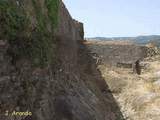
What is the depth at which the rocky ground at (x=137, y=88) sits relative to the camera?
54.9 feet

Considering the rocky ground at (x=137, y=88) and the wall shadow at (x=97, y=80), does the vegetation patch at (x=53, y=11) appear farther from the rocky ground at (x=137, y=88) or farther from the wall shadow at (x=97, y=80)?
the rocky ground at (x=137, y=88)

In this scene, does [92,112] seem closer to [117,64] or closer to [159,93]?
[159,93]

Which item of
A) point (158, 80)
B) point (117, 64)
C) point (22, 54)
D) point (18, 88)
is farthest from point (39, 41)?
point (117, 64)

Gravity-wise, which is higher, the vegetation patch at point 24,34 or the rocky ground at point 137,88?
the vegetation patch at point 24,34

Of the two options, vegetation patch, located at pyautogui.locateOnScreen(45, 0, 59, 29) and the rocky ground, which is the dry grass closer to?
the rocky ground

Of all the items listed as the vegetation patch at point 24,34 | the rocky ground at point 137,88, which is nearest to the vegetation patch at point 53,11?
the vegetation patch at point 24,34

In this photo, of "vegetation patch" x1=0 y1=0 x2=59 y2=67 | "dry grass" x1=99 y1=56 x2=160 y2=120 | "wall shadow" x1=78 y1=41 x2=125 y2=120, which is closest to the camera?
→ "vegetation patch" x1=0 y1=0 x2=59 y2=67

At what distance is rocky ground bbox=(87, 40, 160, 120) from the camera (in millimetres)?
16734

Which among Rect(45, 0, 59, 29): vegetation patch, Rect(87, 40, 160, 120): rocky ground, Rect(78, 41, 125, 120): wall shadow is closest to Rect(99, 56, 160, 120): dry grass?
Rect(87, 40, 160, 120): rocky ground

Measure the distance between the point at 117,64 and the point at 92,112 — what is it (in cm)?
912

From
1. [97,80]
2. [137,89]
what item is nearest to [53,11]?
[97,80]

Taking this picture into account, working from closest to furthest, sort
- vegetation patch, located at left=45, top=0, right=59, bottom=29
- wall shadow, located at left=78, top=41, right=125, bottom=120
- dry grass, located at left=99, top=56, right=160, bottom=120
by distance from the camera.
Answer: vegetation patch, located at left=45, top=0, right=59, bottom=29, dry grass, located at left=99, top=56, right=160, bottom=120, wall shadow, located at left=78, top=41, right=125, bottom=120

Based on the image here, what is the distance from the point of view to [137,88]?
18875 mm

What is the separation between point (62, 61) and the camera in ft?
47.6
